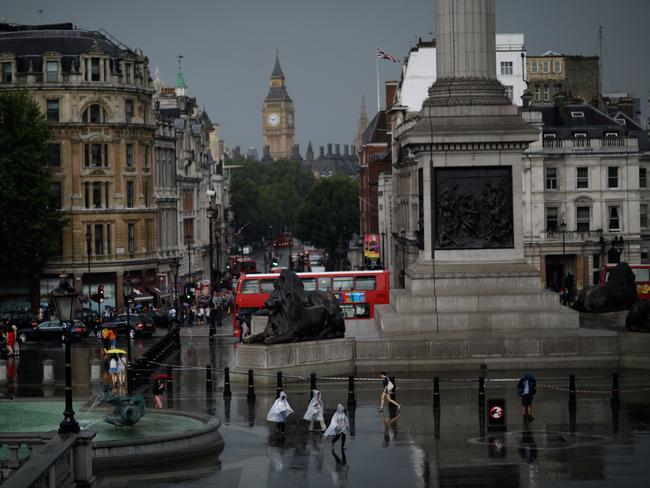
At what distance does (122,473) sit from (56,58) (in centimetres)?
5998

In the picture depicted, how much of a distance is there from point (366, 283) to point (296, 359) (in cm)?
2242

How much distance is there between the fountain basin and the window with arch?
5009 centimetres

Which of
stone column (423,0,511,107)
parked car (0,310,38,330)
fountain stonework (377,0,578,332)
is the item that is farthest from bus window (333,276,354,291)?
stone column (423,0,511,107)

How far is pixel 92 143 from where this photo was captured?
9025 centimetres

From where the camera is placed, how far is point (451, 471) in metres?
31.8

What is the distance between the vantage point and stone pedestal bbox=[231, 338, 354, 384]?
152 ft

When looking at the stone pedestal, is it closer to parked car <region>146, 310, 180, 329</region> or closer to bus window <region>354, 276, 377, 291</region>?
bus window <region>354, 276, 377, 291</region>

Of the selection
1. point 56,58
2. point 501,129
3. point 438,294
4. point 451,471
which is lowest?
point 451,471

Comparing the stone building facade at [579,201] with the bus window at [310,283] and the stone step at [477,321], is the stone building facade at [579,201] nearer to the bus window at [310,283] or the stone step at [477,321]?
the bus window at [310,283]

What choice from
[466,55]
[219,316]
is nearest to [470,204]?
[466,55]

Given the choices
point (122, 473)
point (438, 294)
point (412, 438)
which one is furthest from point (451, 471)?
point (438, 294)

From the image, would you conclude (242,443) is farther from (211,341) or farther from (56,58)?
(56,58)

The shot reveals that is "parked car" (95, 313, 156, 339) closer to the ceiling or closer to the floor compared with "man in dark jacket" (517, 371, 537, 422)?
closer to the ceiling

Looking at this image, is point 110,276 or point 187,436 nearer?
point 187,436
